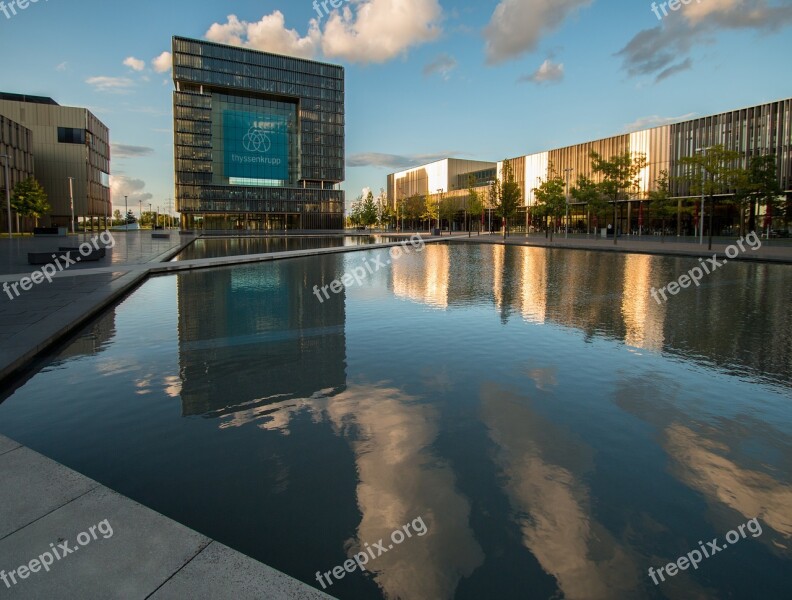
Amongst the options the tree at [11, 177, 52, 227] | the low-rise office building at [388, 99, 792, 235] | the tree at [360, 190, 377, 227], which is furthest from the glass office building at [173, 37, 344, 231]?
the tree at [11, 177, 52, 227]

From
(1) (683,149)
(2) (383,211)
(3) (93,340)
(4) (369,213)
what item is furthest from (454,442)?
(2) (383,211)

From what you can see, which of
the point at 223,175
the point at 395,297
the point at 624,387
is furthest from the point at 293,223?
the point at 624,387

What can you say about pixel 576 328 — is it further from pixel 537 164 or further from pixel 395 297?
pixel 537 164

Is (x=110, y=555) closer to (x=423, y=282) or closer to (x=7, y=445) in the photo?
(x=7, y=445)

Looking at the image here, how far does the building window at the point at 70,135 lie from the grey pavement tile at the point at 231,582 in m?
107

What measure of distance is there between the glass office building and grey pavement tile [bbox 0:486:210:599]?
12115cm

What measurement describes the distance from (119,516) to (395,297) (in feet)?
41.5

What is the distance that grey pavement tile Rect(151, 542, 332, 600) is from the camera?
3031 mm

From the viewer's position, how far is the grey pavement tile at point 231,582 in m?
3.03

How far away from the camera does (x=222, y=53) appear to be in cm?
11506

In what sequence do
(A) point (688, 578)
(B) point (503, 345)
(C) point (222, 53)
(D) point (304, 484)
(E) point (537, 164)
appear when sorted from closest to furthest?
(A) point (688, 578) → (D) point (304, 484) → (B) point (503, 345) → (E) point (537, 164) → (C) point (222, 53)

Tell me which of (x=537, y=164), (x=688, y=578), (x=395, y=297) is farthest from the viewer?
(x=537, y=164)

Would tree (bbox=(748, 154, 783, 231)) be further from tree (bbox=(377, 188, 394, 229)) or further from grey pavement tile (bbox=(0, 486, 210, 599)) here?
tree (bbox=(377, 188, 394, 229))

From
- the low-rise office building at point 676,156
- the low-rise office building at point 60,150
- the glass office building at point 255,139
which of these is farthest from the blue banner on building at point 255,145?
the low-rise office building at point 676,156
